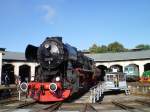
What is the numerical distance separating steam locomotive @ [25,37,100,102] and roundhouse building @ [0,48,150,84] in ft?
68.7

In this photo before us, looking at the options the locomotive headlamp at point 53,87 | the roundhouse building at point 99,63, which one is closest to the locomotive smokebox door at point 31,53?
the locomotive headlamp at point 53,87

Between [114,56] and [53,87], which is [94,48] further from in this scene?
[53,87]

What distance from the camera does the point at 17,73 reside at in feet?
153

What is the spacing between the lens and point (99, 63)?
188 ft

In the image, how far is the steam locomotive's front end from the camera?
18.6 m

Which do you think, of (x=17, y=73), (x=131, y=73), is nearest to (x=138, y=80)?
(x=131, y=73)

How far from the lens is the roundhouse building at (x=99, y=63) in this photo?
152ft

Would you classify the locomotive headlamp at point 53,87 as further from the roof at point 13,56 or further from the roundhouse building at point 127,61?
the roundhouse building at point 127,61

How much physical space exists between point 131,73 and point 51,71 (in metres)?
35.7

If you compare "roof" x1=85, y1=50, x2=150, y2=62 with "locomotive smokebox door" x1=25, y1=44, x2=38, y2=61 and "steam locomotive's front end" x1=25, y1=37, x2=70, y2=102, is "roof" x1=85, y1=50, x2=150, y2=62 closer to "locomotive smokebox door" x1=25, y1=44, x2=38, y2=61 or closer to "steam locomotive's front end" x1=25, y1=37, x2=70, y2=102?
"locomotive smokebox door" x1=25, y1=44, x2=38, y2=61

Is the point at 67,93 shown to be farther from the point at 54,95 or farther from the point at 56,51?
the point at 56,51

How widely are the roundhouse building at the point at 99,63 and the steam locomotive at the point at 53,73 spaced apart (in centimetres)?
2094

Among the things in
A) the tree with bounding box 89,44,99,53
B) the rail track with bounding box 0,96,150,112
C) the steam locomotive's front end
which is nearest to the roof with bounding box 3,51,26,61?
the steam locomotive's front end

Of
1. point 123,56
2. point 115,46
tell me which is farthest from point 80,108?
point 115,46
